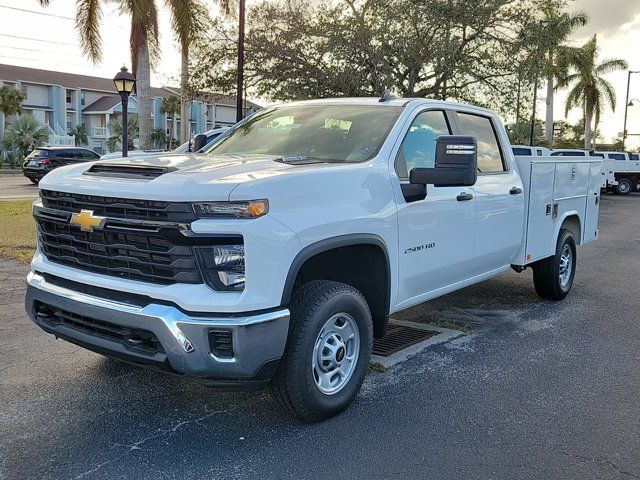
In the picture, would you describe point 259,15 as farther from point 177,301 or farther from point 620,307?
point 177,301

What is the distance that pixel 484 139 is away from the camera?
19.1 ft

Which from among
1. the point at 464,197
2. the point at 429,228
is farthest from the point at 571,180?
the point at 429,228

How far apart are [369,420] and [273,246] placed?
1.34 meters

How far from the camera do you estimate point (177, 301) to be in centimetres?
329

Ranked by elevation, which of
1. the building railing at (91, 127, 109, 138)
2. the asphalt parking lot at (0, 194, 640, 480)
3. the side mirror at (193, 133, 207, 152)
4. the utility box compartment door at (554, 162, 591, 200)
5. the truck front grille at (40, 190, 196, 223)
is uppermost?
the building railing at (91, 127, 109, 138)

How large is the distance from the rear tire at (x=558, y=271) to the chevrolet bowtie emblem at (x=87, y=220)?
504 centimetres

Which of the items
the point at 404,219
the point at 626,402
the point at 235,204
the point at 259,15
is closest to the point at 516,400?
the point at 626,402

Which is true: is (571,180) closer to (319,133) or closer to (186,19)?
(319,133)

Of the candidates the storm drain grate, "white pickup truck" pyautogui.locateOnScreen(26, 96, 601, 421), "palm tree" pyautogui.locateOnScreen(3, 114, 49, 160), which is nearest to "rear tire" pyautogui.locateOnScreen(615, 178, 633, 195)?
the storm drain grate

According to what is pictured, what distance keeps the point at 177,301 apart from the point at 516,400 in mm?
2421

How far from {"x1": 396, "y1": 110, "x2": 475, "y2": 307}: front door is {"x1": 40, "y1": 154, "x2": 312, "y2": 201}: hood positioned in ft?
2.96

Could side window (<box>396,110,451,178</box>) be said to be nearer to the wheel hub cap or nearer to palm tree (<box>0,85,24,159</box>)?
the wheel hub cap

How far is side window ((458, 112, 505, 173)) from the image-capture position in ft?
18.3

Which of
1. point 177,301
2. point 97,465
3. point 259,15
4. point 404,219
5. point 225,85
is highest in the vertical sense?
point 259,15
